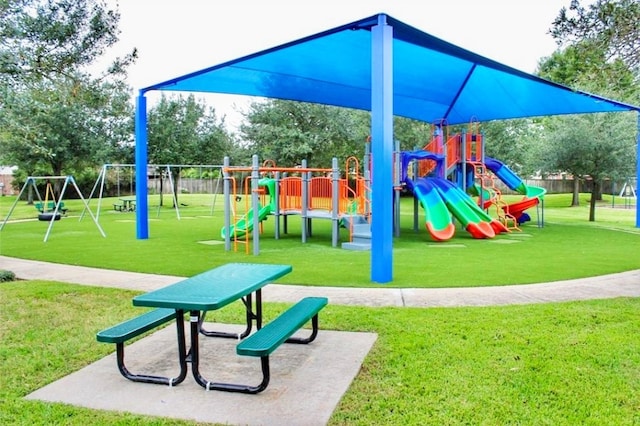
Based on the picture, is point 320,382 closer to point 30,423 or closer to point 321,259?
point 30,423

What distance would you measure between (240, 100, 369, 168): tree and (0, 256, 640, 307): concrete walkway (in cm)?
2282

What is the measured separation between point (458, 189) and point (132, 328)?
1148 centimetres

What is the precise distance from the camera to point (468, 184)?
1733 centimetres

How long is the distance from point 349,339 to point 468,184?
13.7 metres

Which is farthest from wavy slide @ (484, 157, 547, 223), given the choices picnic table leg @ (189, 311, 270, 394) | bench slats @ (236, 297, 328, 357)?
picnic table leg @ (189, 311, 270, 394)

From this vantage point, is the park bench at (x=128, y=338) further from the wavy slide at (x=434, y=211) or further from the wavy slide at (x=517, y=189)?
the wavy slide at (x=517, y=189)

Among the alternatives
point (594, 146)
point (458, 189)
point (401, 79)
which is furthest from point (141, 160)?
point (594, 146)

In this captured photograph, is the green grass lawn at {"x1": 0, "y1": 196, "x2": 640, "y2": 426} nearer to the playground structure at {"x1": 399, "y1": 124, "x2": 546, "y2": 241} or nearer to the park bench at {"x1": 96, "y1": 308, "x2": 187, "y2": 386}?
the park bench at {"x1": 96, "y1": 308, "x2": 187, "y2": 386}

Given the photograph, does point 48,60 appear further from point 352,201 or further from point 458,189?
point 458,189

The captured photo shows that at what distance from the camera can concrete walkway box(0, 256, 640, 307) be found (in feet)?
19.8

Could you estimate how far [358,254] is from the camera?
33.6 ft

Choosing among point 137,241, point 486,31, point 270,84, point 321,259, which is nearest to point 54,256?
point 137,241

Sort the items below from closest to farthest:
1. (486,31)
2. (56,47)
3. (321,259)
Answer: (56,47)
(321,259)
(486,31)

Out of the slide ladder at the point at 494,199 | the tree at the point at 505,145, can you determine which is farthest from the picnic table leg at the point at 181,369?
the tree at the point at 505,145
